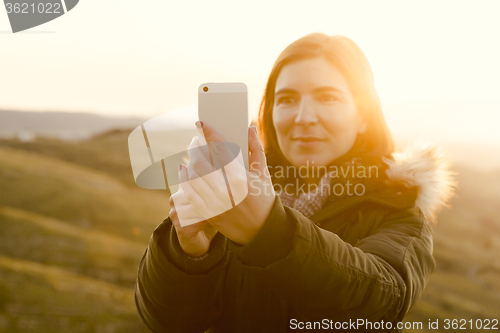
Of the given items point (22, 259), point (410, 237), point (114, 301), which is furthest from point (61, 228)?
point (410, 237)

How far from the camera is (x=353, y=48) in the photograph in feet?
8.14

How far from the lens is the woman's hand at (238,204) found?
1.19 m

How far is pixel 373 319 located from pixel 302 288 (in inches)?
19.6

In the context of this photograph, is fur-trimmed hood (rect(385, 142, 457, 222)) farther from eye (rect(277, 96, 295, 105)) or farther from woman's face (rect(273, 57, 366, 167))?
eye (rect(277, 96, 295, 105))

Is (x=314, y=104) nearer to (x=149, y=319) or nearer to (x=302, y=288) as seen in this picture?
(x=302, y=288)

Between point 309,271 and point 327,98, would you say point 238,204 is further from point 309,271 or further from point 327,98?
point 327,98

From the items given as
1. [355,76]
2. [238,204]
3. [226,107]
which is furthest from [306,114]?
[238,204]

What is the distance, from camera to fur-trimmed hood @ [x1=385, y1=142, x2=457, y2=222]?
2.21 meters

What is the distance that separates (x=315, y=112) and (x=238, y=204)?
127cm

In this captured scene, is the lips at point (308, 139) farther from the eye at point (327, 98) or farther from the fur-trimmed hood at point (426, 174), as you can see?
the fur-trimmed hood at point (426, 174)

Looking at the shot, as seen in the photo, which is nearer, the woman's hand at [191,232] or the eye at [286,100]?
the woman's hand at [191,232]

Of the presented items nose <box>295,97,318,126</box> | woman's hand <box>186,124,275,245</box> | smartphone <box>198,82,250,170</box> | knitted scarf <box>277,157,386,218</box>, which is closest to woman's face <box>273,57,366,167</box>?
nose <box>295,97,318,126</box>

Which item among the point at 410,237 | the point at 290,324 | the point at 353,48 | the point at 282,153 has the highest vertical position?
the point at 353,48

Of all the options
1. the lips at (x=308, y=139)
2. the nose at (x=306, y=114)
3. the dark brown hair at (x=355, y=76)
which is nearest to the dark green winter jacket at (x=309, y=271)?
the dark brown hair at (x=355, y=76)
